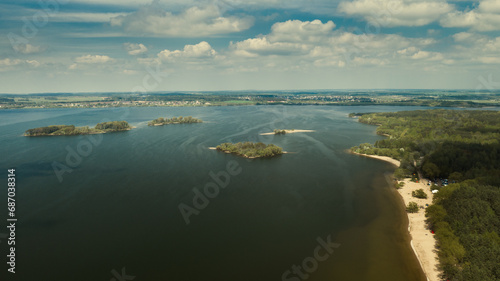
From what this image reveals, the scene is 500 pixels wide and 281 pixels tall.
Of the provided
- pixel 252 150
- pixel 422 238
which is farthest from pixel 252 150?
pixel 422 238

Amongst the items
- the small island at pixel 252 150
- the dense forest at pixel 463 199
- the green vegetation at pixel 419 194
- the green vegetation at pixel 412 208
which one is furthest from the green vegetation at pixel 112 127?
the green vegetation at pixel 412 208

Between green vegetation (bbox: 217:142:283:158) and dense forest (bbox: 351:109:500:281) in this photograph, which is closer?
dense forest (bbox: 351:109:500:281)

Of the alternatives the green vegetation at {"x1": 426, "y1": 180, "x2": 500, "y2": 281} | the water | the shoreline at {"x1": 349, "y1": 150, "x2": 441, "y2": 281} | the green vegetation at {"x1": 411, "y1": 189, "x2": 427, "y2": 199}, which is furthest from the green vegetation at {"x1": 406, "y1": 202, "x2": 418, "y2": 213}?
the green vegetation at {"x1": 411, "y1": 189, "x2": 427, "y2": 199}

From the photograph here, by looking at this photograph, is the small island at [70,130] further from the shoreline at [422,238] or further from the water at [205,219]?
the shoreline at [422,238]

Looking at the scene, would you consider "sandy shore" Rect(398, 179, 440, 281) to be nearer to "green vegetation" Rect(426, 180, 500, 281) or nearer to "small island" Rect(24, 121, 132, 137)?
"green vegetation" Rect(426, 180, 500, 281)

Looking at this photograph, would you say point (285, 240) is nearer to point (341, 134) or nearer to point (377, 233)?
point (377, 233)

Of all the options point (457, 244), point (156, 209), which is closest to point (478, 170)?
point (457, 244)
